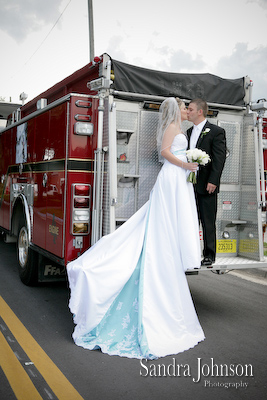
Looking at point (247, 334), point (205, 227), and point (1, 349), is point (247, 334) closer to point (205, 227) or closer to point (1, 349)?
point (205, 227)

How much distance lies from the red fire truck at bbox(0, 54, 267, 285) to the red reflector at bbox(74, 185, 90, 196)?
0.04ft

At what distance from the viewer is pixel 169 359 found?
14.1 feet

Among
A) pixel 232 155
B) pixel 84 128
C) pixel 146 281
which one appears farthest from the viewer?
pixel 232 155

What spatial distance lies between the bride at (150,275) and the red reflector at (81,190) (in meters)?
0.65

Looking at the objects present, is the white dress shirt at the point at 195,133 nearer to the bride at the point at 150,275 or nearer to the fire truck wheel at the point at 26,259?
Answer: the bride at the point at 150,275

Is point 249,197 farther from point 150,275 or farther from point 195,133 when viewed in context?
point 150,275

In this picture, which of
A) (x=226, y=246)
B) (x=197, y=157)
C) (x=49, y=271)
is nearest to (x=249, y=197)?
(x=226, y=246)

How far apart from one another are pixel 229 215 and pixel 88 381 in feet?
11.1

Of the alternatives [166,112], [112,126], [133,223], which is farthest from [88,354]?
[166,112]

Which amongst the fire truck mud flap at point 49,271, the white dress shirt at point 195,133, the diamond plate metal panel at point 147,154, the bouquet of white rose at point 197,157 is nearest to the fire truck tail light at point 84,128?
the diamond plate metal panel at point 147,154

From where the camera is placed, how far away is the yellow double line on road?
3.52 meters

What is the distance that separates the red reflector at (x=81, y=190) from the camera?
5.34 m

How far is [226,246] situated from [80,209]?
220 centimetres

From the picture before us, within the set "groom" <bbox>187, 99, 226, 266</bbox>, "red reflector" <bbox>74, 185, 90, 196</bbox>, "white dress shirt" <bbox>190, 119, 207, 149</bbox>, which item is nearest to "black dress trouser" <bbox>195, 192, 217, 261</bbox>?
"groom" <bbox>187, 99, 226, 266</bbox>
